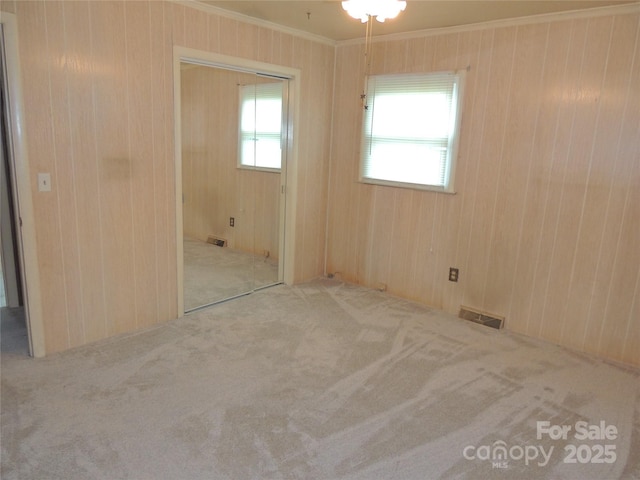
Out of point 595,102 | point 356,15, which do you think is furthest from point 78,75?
point 595,102

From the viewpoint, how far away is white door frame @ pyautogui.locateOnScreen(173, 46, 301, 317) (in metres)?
3.30

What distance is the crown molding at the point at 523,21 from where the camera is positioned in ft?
9.62

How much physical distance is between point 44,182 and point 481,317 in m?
3.32

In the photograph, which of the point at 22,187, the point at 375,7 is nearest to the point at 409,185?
the point at 375,7

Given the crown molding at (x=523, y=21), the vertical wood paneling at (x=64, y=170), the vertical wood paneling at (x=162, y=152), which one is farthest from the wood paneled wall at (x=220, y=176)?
the crown molding at (x=523, y=21)

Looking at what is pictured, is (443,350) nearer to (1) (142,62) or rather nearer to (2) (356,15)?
(2) (356,15)

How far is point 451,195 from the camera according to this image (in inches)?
152

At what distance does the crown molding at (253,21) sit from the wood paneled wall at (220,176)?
41 centimetres

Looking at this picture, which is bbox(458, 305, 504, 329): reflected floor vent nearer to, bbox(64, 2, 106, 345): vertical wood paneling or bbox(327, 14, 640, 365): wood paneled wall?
bbox(327, 14, 640, 365): wood paneled wall

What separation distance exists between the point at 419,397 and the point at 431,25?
2810 mm

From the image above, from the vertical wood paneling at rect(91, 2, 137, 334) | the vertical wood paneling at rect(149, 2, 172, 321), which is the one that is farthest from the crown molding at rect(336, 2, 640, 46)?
the vertical wood paneling at rect(91, 2, 137, 334)

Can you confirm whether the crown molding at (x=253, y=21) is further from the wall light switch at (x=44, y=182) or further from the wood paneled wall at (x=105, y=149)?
the wall light switch at (x=44, y=182)

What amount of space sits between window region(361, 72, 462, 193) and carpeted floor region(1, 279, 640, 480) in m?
1.37

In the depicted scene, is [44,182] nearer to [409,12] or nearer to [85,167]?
[85,167]
